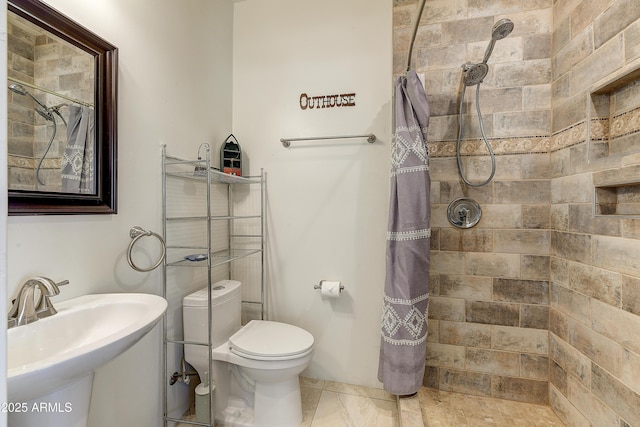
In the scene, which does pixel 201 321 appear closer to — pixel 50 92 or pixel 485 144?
pixel 50 92

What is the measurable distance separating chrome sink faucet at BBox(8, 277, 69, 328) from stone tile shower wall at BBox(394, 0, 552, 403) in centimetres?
189

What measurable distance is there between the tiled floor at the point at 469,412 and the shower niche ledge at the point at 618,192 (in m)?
1.18

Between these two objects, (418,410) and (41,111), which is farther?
(418,410)

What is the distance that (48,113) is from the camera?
1.02 m

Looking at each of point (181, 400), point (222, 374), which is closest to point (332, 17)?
point (222, 374)

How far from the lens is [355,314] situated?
2.02m

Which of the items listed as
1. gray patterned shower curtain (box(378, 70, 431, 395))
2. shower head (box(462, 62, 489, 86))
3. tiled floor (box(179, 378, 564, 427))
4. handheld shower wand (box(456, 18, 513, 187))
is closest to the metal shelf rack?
tiled floor (box(179, 378, 564, 427))

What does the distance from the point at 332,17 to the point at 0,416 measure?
2433mm

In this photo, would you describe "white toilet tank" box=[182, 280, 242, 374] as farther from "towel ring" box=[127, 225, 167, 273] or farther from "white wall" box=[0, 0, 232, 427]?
"towel ring" box=[127, 225, 167, 273]

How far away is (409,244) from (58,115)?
1684 mm

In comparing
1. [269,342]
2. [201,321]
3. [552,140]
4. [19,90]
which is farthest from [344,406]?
[19,90]

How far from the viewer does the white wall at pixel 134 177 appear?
1.05m

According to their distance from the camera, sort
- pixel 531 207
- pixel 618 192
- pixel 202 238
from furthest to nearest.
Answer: pixel 202 238 < pixel 531 207 < pixel 618 192

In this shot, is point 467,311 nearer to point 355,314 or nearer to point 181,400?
point 355,314
